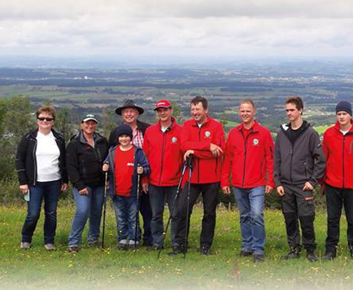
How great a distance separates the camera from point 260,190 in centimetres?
779

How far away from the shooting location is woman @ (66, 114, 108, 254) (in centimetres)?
827

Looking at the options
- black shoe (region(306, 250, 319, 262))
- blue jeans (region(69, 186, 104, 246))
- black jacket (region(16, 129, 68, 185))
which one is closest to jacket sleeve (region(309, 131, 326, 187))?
black shoe (region(306, 250, 319, 262))

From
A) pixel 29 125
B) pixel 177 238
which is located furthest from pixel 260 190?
pixel 29 125

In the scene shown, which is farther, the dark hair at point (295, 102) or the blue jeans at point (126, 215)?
the blue jeans at point (126, 215)

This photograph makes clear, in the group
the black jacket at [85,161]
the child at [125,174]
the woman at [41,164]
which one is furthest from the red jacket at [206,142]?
the woman at [41,164]

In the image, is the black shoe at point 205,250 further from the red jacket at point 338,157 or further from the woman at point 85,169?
the red jacket at point 338,157

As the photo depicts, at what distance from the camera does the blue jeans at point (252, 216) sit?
7.82m

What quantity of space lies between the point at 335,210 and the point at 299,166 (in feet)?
3.31

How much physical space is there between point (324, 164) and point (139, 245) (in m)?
3.66

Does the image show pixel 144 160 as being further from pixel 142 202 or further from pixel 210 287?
pixel 210 287

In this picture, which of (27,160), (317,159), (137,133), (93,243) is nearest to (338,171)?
(317,159)

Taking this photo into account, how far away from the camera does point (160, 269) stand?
7.10 metres

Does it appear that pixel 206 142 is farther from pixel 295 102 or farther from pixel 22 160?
pixel 22 160

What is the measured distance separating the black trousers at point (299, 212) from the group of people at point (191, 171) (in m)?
→ 0.02
